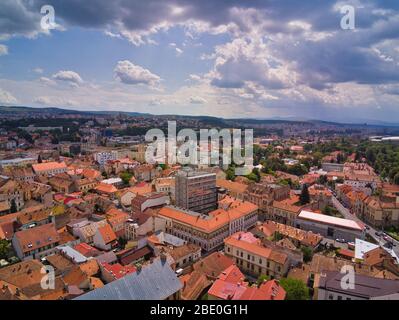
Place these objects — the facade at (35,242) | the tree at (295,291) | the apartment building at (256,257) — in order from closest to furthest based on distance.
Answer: the tree at (295,291) < the apartment building at (256,257) < the facade at (35,242)

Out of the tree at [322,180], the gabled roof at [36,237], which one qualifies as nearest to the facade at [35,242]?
the gabled roof at [36,237]

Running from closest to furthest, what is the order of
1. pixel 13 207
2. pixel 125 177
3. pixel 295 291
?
pixel 295 291 → pixel 13 207 → pixel 125 177

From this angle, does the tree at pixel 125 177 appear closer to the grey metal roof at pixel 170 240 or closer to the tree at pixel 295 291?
the grey metal roof at pixel 170 240

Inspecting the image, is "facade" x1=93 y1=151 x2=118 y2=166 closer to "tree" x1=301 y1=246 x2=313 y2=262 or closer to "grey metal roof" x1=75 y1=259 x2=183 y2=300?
"tree" x1=301 y1=246 x2=313 y2=262

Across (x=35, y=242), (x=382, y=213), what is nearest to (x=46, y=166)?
(x=35, y=242)

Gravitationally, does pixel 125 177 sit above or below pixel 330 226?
above

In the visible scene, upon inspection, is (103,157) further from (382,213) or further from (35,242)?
(382,213)
